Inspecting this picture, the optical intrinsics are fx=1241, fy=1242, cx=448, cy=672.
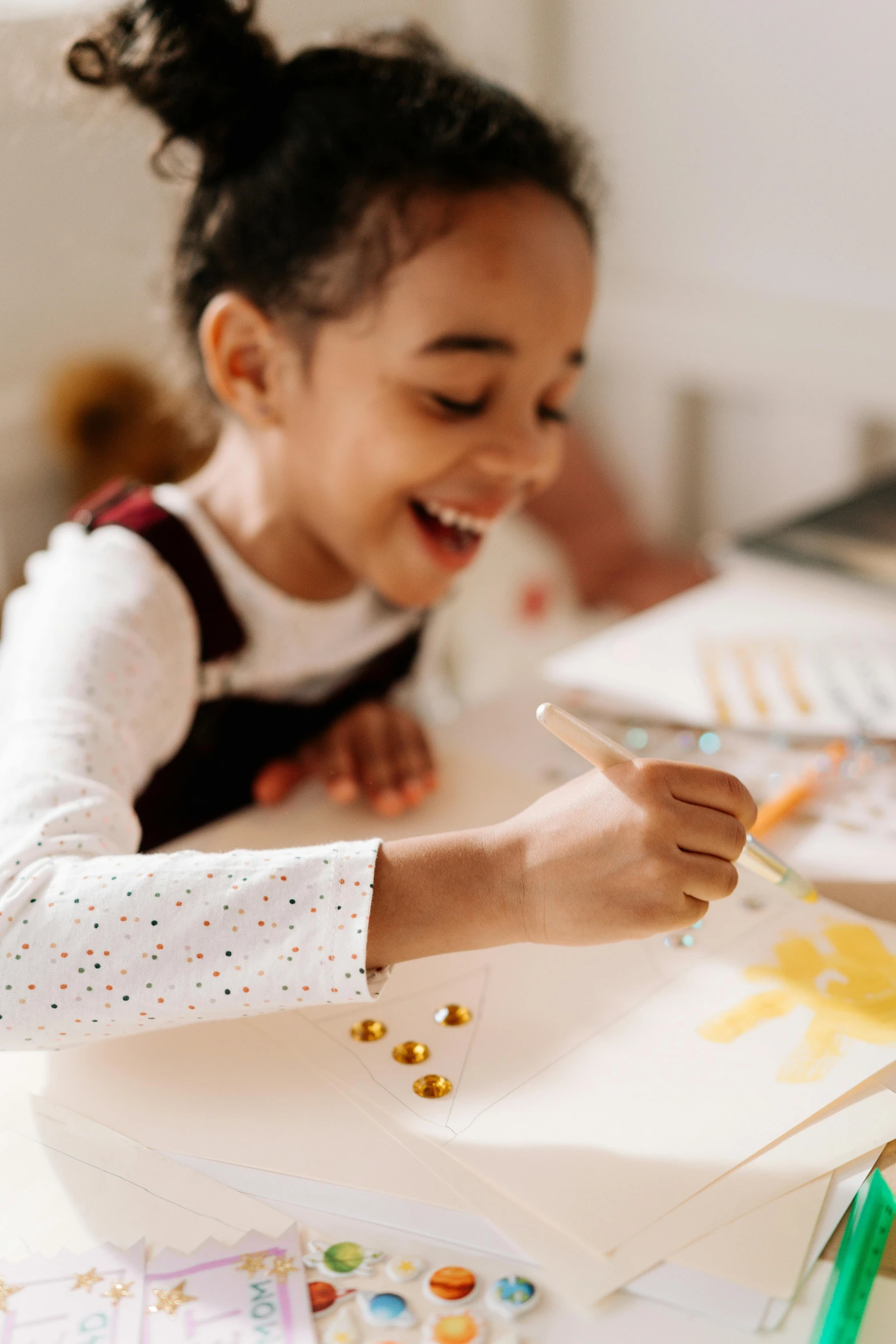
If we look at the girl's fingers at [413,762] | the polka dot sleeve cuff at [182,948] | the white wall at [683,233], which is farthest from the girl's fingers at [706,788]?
the white wall at [683,233]

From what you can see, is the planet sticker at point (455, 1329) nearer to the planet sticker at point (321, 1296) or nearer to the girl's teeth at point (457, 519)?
the planet sticker at point (321, 1296)

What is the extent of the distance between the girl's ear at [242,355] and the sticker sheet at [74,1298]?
494 mm

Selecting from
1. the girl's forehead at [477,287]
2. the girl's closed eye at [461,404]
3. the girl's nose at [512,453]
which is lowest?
the girl's nose at [512,453]

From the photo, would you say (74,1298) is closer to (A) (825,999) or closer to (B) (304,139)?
(A) (825,999)

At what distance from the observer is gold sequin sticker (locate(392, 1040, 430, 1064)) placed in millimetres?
494

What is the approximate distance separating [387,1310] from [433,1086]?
9 centimetres

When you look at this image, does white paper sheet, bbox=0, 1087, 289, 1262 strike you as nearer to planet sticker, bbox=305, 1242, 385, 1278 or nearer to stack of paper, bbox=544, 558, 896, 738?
planet sticker, bbox=305, 1242, 385, 1278

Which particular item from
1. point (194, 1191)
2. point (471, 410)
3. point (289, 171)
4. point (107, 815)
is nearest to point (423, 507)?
point (471, 410)

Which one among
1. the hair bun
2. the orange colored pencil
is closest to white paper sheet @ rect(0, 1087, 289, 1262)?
the orange colored pencil

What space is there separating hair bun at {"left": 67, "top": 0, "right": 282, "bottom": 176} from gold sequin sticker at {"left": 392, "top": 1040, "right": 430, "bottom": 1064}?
0.51m

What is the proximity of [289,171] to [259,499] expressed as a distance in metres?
0.20

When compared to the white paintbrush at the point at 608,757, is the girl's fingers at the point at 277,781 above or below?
below

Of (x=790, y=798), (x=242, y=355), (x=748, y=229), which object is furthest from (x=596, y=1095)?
(x=748, y=229)

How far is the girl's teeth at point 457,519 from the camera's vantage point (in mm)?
753
